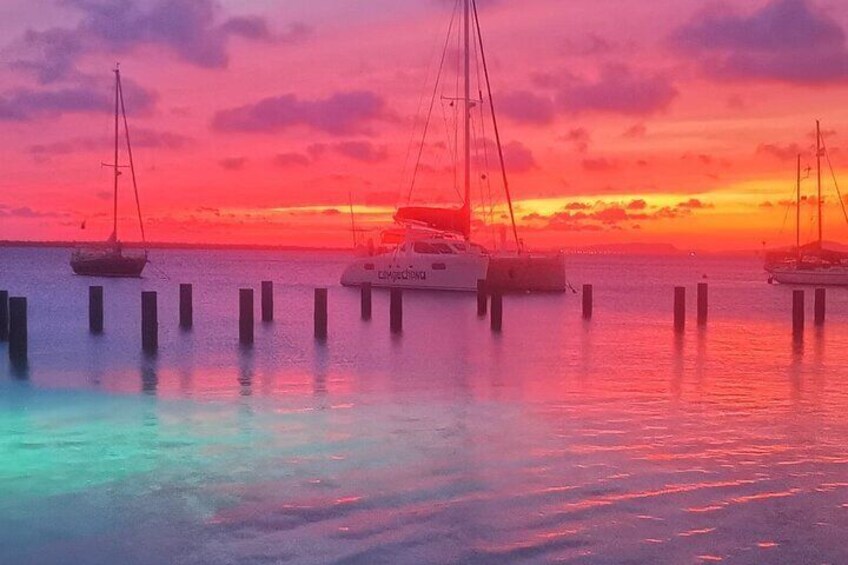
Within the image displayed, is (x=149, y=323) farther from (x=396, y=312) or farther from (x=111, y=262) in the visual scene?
(x=111, y=262)

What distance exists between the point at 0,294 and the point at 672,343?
58.6ft

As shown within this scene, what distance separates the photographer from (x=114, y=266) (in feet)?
219

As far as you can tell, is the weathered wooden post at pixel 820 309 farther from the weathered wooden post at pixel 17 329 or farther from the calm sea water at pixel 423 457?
the weathered wooden post at pixel 17 329

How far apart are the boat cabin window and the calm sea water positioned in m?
26.0

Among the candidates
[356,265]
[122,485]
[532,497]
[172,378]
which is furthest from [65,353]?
[356,265]

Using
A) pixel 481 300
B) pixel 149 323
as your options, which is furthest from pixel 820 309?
pixel 149 323

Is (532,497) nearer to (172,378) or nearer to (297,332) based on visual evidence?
(172,378)

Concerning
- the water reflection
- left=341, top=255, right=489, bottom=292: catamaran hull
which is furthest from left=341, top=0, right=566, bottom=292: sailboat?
the water reflection

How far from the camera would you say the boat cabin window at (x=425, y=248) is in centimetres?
4888

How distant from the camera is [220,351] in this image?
76.7 feet

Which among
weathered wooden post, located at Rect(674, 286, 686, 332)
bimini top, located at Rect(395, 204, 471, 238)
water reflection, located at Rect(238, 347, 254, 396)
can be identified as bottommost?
water reflection, located at Rect(238, 347, 254, 396)

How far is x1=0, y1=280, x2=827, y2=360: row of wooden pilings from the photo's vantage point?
2080 cm

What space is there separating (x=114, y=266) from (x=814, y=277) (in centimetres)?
4819

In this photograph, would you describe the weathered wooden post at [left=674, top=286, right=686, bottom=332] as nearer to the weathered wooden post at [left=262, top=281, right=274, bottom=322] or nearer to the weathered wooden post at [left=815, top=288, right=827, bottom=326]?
the weathered wooden post at [left=815, top=288, right=827, bottom=326]
